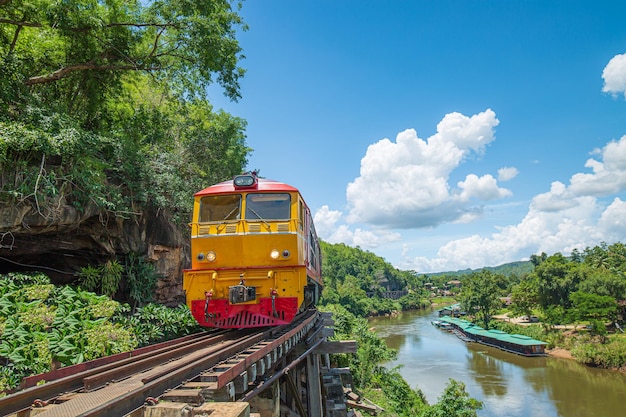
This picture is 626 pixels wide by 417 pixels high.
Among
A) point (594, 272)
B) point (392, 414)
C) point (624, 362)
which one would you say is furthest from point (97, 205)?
point (594, 272)

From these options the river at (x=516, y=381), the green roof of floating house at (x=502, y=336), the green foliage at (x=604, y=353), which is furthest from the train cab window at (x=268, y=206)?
the green roof of floating house at (x=502, y=336)

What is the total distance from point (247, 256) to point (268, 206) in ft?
3.97

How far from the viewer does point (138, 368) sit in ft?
16.6

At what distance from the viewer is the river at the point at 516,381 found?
22.5m

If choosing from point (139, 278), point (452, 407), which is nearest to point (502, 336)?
point (452, 407)

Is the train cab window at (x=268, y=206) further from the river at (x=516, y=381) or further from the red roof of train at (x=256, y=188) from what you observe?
the river at (x=516, y=381)

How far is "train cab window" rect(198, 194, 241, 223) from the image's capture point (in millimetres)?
8219

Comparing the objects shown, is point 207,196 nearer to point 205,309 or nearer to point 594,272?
point 205,309

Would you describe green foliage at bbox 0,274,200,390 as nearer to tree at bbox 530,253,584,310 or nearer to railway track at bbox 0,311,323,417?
railway track at bbox 0,311,323,417

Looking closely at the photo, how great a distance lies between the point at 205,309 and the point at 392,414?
1437 centimetres

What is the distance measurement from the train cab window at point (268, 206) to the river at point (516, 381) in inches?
817

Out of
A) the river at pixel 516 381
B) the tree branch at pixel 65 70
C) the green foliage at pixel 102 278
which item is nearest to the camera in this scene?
the tree branch at pixel 65 70

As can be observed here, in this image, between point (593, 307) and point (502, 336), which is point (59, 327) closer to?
point (593, 307)

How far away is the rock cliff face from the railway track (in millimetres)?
4550
